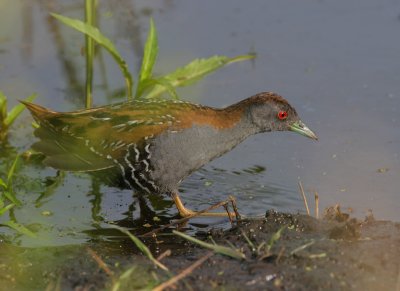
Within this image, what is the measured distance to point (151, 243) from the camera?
20.5 ft

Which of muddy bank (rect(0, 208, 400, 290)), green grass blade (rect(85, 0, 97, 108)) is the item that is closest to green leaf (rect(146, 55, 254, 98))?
green grass blade (rect(85, 0, 97, 108))

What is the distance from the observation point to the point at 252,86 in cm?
867

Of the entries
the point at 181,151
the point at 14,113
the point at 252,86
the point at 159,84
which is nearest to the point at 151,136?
the point at 181,151

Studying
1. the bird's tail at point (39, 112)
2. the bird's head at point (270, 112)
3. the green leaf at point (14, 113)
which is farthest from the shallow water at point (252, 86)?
the bird's tail at point (39, 112)

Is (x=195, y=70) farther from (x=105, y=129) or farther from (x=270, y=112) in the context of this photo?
(x=105, y=129)

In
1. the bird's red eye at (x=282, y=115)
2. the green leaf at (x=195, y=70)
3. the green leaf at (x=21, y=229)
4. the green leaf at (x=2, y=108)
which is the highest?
the green leaf at (x=195, y=70)

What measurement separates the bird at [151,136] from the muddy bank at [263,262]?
0.79 metres

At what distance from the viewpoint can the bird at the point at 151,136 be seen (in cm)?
661

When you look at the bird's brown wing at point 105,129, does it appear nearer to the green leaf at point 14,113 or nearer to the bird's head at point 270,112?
the bird's head at point 270,112

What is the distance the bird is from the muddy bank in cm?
79

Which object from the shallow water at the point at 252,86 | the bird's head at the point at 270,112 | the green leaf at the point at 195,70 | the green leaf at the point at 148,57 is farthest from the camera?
the green leaf at the point at 195,70

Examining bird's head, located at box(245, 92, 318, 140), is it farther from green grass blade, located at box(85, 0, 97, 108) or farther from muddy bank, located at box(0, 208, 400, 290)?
green grass blade, located at box(85, 0, 97, 108)

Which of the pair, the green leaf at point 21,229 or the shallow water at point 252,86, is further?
the shallow water at point 252,86

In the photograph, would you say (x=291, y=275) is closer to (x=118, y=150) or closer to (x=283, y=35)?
(x=118, y=150)
